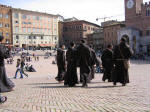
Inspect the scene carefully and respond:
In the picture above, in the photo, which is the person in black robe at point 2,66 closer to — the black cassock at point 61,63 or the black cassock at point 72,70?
the black cassock at point 72,70

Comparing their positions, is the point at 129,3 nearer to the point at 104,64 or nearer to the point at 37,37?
the point at 37,37

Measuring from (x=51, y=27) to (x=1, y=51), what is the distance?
88.3 metres

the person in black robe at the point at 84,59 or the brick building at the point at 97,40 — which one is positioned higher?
the brick building at the point at 97,40

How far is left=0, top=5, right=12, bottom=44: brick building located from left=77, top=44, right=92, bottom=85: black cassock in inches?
2865

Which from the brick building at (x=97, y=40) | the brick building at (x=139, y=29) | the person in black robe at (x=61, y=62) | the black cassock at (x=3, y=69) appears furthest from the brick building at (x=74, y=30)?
the black cassock at (x=3, y=69)

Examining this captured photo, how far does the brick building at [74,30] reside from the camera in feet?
313

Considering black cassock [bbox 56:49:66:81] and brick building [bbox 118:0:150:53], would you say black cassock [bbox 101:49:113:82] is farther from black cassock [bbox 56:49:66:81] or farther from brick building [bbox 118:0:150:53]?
brick building [bbox 118:0:150:53]

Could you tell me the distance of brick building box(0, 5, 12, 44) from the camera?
76688 mm

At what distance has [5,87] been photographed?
6.70 metres

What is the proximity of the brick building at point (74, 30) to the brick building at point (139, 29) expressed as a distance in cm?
3385

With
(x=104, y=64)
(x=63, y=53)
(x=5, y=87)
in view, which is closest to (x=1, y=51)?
(x=5, y=87)

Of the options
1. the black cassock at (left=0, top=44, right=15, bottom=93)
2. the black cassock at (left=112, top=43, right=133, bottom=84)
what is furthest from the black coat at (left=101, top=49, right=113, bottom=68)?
the black cassock at (left=0, top=44, right=15, bottom=93)

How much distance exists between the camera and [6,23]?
78375 mm

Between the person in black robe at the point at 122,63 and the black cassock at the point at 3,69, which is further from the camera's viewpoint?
the person in black robe at the point at 122,63
